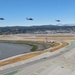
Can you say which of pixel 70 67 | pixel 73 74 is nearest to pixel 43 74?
pixel 73 74

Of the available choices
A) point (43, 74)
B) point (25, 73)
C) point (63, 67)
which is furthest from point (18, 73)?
point (63, 67)

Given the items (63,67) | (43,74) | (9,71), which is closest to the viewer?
(43,74)

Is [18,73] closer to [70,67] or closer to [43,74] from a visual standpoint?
[43,74]

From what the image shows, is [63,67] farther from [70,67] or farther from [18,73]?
[18,73]

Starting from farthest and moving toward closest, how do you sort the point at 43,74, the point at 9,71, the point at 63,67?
the point at 63,67
the point at 9,71
the point at 43,74

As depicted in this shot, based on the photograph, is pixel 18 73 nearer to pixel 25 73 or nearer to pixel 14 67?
pixel 25 73

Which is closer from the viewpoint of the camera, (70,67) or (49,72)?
(49,72)

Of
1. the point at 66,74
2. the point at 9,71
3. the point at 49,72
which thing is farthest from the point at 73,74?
the point at 9,71

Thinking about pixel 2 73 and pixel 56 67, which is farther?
pixel 56 67
